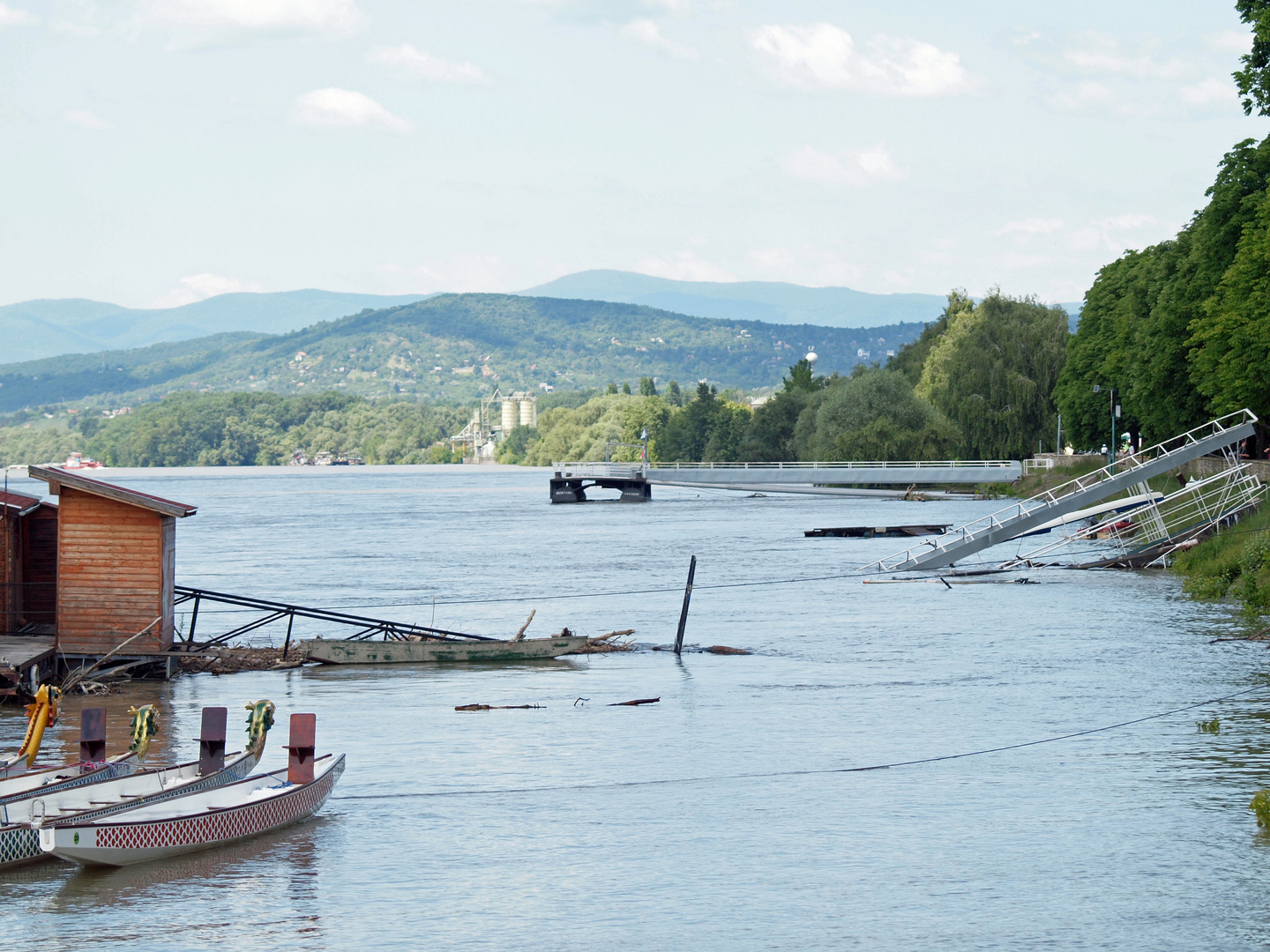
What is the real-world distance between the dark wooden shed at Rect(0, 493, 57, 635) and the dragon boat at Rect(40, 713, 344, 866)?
1366 cm

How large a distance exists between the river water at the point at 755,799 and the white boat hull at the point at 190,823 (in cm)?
25

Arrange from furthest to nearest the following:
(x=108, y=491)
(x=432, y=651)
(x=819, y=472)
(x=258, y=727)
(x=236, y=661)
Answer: (x=819, y=472) → (x=432, y=651) → (x=236, y=661) → (x=108, y=491) → (x=258, y=727)

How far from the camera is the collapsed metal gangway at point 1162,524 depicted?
179ft

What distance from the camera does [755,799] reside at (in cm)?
2125

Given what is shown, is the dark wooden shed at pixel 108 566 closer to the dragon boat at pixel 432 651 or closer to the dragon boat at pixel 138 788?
the dragon boat at pixel 432 651

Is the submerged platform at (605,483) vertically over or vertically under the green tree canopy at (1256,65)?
under

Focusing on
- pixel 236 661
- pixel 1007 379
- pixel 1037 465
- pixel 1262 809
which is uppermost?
pixel 1007 379

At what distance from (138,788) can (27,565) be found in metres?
14.3

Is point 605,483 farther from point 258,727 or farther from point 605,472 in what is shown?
point 258,727

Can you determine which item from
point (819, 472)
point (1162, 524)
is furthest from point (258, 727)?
point (819, 472)

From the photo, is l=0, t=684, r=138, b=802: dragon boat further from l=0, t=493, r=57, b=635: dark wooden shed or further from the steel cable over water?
l=0, t=493, r=57, b=635: dark wooden shed

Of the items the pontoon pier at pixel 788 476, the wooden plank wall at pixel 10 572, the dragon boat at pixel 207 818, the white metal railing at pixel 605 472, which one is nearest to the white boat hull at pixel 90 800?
the dragon boat at pixel 207 818

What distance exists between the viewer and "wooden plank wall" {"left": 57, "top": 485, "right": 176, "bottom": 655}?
30359 millimetres

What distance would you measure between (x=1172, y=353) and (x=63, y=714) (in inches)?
2043
